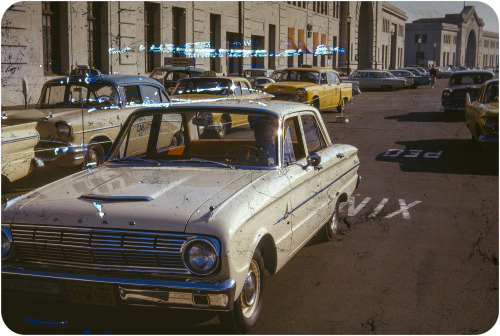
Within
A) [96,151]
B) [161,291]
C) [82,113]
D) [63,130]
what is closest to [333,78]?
[96,151]

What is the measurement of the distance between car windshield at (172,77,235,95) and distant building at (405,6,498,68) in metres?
74.1

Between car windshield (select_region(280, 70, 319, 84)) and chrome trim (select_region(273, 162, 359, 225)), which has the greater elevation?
car windshield (select_region(280, 70, 319, 84))

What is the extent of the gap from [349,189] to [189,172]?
257 centimetres

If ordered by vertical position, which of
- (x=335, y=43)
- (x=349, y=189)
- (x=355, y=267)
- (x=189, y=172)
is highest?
(x=335, y=43)

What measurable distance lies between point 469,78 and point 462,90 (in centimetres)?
111

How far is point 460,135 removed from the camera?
1656cm

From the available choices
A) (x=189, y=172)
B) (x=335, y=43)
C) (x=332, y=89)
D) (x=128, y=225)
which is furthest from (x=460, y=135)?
(x=335, y=43)

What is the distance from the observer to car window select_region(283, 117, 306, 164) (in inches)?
201

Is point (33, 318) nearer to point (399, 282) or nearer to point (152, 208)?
point (152, 208)

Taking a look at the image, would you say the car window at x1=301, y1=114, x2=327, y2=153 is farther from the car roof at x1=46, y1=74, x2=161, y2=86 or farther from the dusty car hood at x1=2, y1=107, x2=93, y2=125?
the car roof at x1=46, y1=74, x2=161, y2=86

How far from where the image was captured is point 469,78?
22.7m

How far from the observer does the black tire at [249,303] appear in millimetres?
3916

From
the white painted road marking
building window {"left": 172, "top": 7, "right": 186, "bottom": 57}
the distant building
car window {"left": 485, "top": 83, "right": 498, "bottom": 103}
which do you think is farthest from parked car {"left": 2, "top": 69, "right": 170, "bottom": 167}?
the distant building

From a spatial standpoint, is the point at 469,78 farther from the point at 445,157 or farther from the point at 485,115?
the point at 485,115
